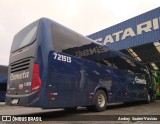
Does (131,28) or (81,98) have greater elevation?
(131,28)

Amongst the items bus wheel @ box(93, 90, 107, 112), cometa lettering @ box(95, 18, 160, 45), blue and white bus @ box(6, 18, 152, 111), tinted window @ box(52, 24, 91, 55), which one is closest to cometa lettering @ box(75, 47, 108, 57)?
blue and white bus @ box(6, 18, 152, 111)

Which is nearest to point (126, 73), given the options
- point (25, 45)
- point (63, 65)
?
point (63, 65)

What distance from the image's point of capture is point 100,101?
31.7 ft

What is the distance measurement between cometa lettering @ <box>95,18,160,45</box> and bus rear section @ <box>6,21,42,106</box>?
47.7ft

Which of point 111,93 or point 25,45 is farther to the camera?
point 111,93

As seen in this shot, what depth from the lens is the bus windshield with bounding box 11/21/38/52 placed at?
759cm

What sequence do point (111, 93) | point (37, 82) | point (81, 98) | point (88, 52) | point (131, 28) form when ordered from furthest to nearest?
1. point (131, 28)
2. point (111, 93)
3. point (88, 52)
4. point (81, 98)
5. point (37, 82)

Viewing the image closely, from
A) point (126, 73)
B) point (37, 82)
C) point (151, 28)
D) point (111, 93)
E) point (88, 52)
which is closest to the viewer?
point (37, 82)

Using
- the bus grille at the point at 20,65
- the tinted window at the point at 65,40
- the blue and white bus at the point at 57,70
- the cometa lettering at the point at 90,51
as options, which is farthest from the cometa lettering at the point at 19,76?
the cometa lettering at the point at 90,51

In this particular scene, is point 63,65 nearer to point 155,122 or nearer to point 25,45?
point 25,45

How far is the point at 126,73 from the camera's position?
11.9m

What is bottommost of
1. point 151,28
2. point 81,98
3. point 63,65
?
point 81,98

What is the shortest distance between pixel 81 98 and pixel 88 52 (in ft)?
6.45

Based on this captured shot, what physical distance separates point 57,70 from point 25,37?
6.34 ft
